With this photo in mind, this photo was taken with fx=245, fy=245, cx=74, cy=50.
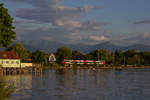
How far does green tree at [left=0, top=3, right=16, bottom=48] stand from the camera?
5233cm

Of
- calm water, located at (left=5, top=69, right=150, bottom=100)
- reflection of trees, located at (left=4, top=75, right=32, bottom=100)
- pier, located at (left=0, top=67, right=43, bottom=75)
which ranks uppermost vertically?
pier, located at (left=0, top=67, right=43, bottom=75)

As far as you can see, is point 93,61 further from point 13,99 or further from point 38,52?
point 13,99

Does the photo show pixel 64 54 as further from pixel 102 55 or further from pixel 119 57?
pixel 119 57

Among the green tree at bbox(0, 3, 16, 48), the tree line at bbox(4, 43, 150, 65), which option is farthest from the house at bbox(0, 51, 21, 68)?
the tree line at bbox(4, 43, 150, 65)

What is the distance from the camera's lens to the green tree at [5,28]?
5233 centimetres

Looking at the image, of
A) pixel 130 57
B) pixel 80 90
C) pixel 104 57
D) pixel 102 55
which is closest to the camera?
pixel 80 90

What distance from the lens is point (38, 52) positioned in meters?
174

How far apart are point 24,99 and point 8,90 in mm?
12895

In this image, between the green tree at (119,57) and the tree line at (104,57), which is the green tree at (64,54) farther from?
the green tree at (119,57)

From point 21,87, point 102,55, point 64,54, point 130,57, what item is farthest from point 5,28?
point 130,57

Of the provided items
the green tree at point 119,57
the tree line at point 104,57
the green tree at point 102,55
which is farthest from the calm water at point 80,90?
the green tree at point 119,57

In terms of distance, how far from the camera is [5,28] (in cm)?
5288

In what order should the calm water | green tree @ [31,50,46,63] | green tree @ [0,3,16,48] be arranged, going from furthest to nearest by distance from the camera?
green tree @ [31,50,46,63], green tree @ [0,3,16,48], the calm water

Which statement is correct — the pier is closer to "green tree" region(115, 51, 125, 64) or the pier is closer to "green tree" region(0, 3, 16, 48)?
"green tree" region(0, 3, 16, 48)
